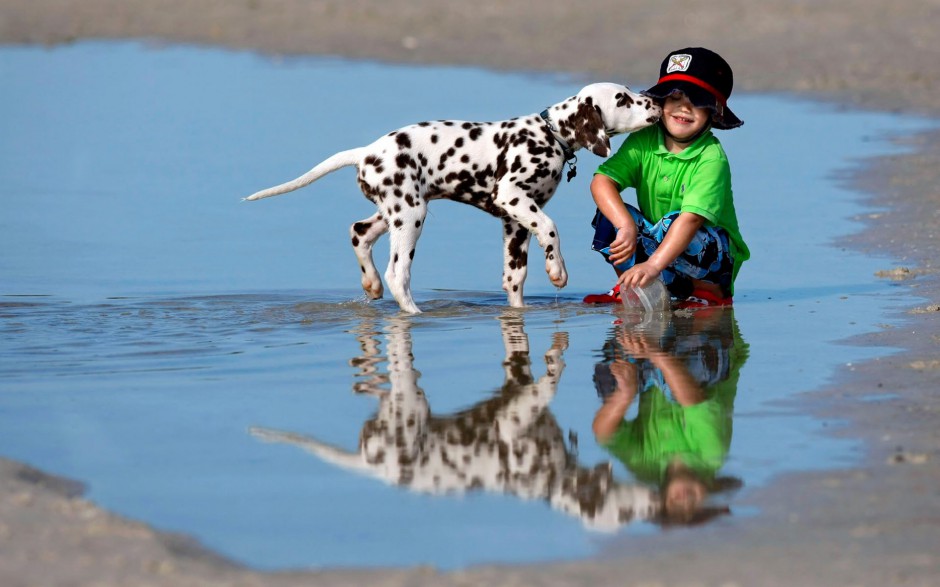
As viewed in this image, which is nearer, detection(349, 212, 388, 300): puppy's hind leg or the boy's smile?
the boy's smile

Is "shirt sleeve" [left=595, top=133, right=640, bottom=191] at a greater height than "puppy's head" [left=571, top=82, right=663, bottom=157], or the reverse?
"puppy's head" [left=571, top=82, right=663, bottom=157]

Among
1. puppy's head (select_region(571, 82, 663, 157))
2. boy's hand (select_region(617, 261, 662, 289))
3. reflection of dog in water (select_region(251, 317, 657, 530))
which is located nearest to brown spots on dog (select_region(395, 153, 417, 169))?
puppy's head (select_region(571, 82, 663, 157))

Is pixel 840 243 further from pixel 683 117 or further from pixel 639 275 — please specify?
pixel 639 275

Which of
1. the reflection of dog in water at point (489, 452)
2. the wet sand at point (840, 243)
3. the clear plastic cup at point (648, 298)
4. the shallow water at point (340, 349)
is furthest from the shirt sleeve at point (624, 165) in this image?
the reflection of dog in water at point (489, 452)

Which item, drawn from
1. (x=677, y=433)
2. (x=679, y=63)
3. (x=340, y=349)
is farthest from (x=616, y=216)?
(x=677, y=433)

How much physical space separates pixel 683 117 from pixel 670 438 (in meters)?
2.91

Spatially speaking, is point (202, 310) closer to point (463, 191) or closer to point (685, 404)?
point (463, 191)

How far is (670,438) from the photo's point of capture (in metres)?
5.83

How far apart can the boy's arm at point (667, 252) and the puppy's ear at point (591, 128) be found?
1.54 ft

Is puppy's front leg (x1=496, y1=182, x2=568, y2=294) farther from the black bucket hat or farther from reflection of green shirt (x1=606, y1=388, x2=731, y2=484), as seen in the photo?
reflection of green shirt (x1=606, y1=388, x2=731, y2=484)

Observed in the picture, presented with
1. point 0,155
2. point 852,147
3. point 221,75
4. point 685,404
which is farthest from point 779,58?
point 685,404

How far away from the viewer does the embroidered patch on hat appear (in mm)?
8266

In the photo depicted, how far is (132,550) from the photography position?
181 inches

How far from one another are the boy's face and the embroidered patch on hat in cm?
14
